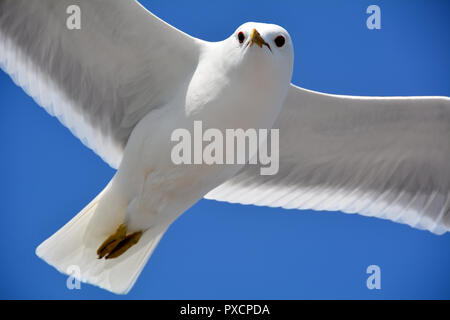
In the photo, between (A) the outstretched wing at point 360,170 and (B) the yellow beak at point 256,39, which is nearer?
(B) the yellow beak at point 256,39

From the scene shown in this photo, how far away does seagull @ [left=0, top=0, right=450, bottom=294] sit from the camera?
3.90 meters

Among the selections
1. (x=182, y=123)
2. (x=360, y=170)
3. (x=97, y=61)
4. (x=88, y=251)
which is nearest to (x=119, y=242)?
(x=88, y=251)

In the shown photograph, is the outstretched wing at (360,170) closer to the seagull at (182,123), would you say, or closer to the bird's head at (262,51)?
the seagull at (182,123)

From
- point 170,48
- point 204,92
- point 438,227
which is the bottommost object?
point 438,227

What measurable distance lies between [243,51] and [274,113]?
0.37 meters

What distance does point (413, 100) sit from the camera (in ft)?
14.6

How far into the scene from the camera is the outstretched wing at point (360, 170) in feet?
15.2

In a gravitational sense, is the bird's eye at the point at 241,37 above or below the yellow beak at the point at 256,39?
above

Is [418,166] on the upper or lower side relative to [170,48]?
lower

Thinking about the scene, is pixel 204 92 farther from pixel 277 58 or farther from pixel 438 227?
pixel 438 227

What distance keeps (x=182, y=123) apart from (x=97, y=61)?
70cm

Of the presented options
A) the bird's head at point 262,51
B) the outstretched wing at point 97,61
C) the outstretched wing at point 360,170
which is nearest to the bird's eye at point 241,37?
the bird's head at point 262,51

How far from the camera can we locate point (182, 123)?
3.99 meters

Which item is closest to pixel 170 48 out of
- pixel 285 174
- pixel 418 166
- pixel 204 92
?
pixel 204 92
